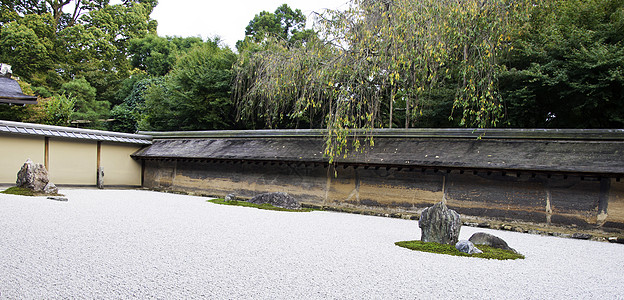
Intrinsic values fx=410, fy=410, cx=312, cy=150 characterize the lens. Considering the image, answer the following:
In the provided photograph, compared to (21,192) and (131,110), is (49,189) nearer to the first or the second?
(21,192)

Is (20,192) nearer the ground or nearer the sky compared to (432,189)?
nearer the ground

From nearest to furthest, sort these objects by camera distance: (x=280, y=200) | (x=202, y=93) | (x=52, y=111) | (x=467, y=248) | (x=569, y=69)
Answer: (x=467, y=248)
(x=280, y=200)
(x=569, y=69)
(x=202, y=93)
(x=52, y=111)

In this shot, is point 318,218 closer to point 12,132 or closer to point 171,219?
point 171,219

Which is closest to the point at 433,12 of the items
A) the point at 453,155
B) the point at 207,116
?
the point at 453,155

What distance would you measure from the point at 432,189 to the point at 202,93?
1087 centimetres

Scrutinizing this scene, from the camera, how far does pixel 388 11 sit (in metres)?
8.44

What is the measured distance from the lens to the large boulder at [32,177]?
32.1ft

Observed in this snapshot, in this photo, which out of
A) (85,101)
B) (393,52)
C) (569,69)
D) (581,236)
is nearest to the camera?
(581,236)

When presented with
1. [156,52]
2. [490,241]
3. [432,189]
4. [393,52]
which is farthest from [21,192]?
[156,52]

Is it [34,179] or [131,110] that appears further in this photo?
[131,110]

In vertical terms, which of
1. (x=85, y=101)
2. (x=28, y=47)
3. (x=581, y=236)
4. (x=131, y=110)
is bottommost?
(x=581, y=236)

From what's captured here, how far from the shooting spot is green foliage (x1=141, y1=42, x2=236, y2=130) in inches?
630

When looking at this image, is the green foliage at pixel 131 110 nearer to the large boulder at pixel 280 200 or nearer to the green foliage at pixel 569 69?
the large boulder at pixel 280 200

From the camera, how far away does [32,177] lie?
9.80 meters
